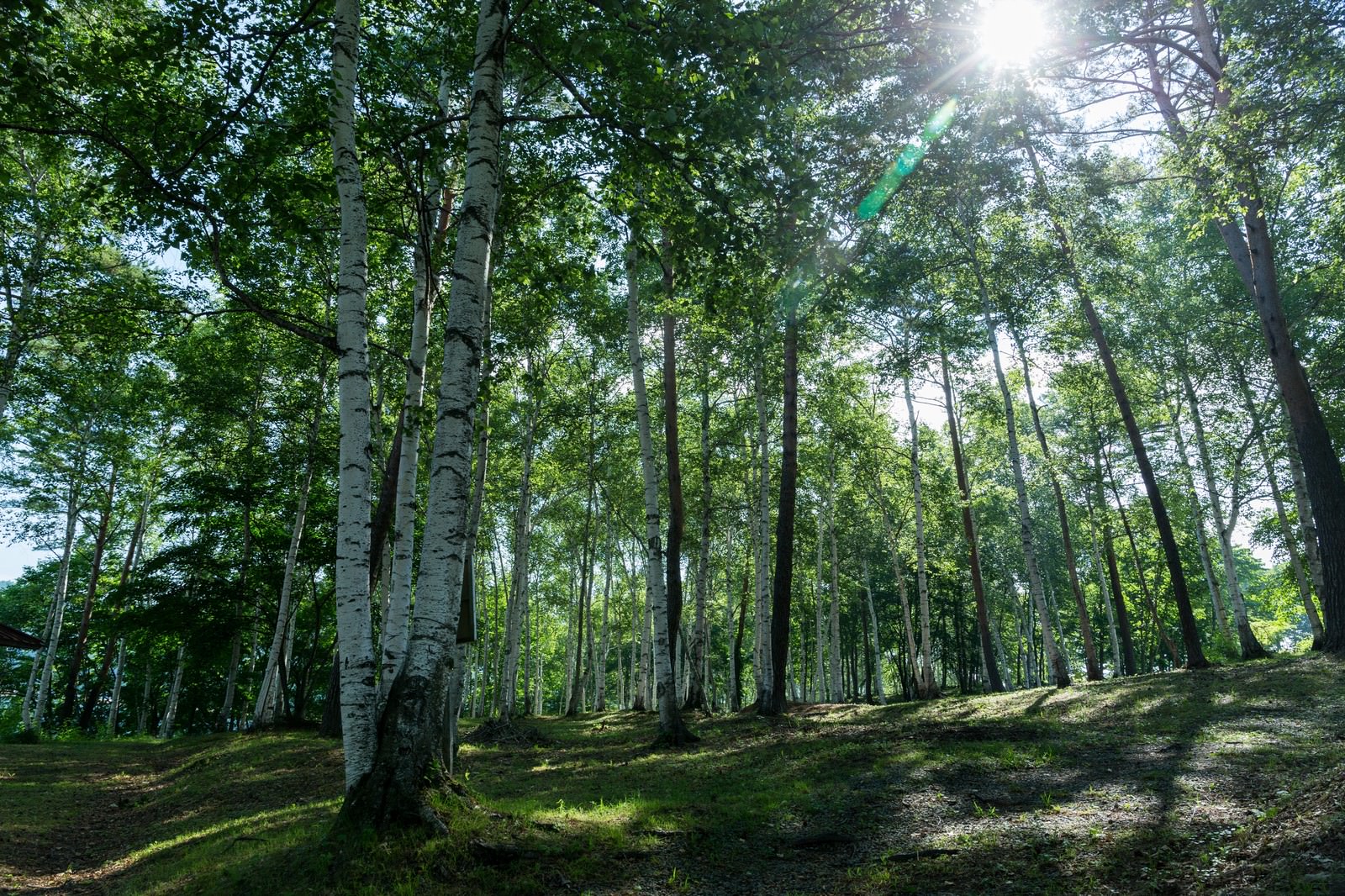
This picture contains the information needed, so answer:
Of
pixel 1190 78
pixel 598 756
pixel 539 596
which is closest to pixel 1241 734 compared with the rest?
pixel 598 756

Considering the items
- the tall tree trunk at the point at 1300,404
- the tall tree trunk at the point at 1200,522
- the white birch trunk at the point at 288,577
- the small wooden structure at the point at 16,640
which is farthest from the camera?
the tall tree trunk at the point at 1200,522

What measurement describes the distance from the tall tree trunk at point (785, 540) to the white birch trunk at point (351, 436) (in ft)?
32.4

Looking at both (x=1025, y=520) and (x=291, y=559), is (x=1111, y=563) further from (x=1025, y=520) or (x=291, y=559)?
(x=291, y=559)

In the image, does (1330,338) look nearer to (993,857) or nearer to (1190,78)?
(1190,78)

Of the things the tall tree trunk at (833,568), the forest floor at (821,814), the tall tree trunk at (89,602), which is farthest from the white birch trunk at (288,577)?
the tall tree trunk at (833,568)

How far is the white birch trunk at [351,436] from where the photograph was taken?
5.95m

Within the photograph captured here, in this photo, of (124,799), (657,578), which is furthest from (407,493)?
(124,799)

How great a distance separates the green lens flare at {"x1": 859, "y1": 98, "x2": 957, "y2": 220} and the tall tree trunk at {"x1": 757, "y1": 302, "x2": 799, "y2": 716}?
2.73 m

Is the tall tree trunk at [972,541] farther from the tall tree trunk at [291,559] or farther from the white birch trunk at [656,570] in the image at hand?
the tall tree trunk at [291,559]

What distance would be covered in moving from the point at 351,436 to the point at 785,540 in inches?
436

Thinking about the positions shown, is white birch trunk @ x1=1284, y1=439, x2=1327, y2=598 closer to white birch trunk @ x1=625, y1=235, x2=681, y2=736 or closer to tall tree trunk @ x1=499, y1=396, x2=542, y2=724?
white birch trunk @ x1=625, y1=235, x2=681, y2=736

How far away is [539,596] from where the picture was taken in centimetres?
4269

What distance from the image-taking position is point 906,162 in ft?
43.3

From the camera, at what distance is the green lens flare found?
1298cm
